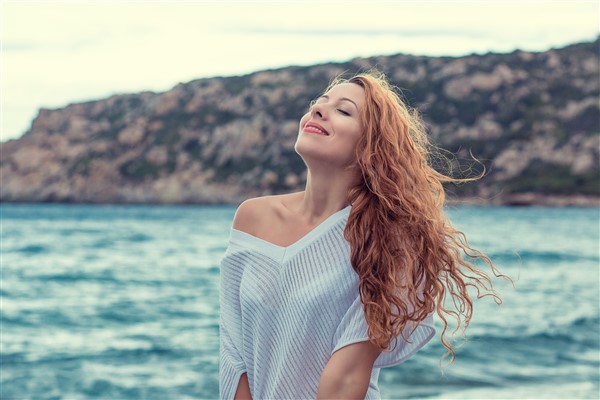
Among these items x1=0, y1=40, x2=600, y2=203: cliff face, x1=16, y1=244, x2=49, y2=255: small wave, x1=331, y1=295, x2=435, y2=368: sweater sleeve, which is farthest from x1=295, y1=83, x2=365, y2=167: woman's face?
x1=0, y1=40, x2=600, y2=203: cliff face

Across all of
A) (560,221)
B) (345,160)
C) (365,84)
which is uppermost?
(365,84)

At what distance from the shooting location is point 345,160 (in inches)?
90.7

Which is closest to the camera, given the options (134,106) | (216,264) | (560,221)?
(216,264)

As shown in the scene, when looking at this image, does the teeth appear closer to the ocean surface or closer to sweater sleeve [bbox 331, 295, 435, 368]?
sweater sleeve [bbox 331, 295, 435, 368]

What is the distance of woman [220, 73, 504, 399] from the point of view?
215 cm

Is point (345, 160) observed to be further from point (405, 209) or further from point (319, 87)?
point (319, 87)

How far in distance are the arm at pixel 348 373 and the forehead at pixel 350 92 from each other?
0.69 meters

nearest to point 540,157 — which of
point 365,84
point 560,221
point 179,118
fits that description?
point 560,221

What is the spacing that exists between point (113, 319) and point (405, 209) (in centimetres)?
1344

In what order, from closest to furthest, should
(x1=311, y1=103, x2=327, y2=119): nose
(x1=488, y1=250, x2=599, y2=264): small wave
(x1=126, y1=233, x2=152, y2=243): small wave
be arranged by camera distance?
(x1=311, y1=103, x2=327, y2=119): nose
(x1=488, y1=250, x2=599, y2=264): small wave
(x1=126, y1=233, x2=152, y2=243): small wave

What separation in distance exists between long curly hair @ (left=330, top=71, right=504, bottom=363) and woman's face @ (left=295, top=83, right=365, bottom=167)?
29 millimetres

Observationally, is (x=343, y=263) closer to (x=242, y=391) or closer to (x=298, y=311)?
(x=298, y=311)

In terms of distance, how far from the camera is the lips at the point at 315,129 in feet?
7.54

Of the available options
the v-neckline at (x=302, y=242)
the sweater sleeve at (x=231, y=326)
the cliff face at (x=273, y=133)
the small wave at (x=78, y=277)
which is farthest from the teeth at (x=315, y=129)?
the cliff face at (x=273, y=133)
